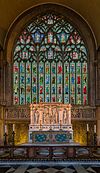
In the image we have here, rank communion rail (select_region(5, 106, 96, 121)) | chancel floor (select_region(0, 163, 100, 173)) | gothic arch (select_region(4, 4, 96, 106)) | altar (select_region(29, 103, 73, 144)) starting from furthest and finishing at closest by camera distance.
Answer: gothic arch (select_region(4, 4, 96, 106))
communion rail (select_region(5, 106, 96, 121))
altar (select_region(29, 103, 73, 144))
chancel floor (select_region(0, 163, 100, 173))

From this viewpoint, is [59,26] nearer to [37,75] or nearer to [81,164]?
[37,75]

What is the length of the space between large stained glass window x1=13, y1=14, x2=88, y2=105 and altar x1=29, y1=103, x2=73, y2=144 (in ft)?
12.3

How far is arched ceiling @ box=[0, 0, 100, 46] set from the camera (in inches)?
675

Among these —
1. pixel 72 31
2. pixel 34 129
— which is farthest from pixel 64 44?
pixel 34 129

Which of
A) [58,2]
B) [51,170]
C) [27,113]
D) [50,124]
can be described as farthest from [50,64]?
[51,170]

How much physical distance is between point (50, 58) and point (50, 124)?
6.29 m

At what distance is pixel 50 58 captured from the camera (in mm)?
19016

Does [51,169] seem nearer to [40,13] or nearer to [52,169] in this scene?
[52,169]

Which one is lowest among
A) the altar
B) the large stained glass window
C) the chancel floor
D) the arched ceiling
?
the chancel floor

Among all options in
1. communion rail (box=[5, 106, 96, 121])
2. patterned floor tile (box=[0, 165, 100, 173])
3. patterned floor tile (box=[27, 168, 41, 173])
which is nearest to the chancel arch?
communion rail (box=[5, 106, 96, 121])

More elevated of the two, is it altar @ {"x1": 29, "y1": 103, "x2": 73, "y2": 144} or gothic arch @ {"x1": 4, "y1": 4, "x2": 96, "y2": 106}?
gothic arch @ {"x1": 4, "y1": 4, "x2": 96, "y2": 106}

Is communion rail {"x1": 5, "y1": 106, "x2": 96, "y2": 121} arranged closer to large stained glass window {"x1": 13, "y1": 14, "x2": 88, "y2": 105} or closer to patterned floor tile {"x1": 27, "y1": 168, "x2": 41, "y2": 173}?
large stained glass window {"x1": 13, "y1": 14, "x2": 88, "y2": 105}

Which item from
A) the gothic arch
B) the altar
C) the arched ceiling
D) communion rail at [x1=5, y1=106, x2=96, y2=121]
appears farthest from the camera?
the gothic arch

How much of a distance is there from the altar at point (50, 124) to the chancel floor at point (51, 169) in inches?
136
